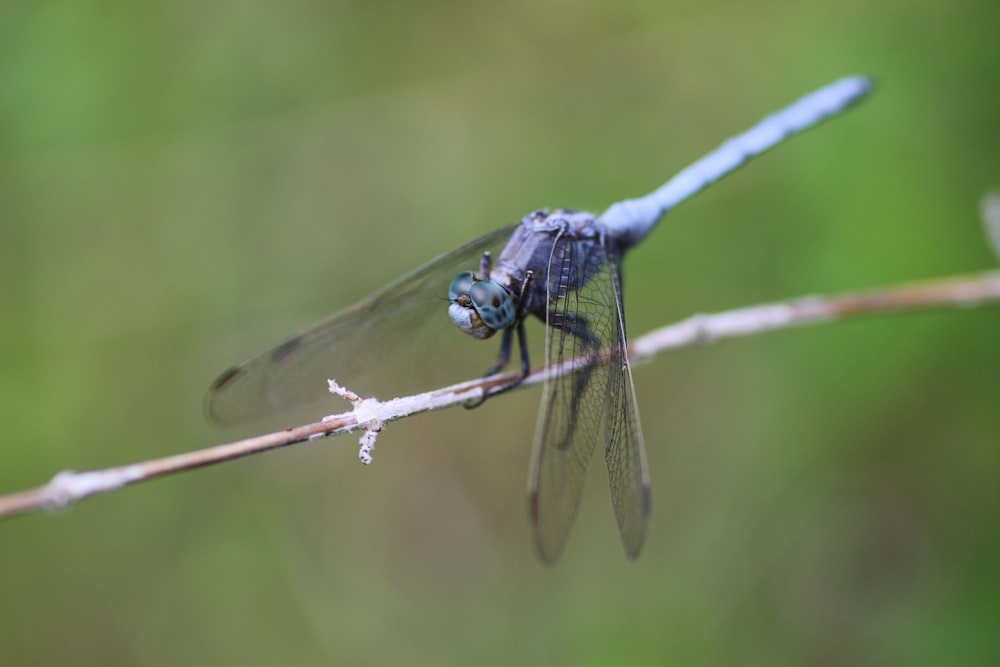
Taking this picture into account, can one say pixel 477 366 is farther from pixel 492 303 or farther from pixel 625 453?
pixel 625 453

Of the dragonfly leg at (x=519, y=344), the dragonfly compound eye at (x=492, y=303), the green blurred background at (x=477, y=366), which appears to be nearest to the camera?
the dragonfly leg at (x=519, y=344)

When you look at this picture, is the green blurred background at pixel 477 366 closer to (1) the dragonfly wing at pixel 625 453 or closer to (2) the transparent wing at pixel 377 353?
(2) the transparent wing at pixel 377 353

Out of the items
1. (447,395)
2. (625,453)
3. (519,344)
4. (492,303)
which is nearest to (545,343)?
(519,344)

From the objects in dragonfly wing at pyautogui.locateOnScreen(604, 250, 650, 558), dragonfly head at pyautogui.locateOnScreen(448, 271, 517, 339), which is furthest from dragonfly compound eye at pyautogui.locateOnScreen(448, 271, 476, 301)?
dragonfly wing at pyautogui.locateOnScreen(604, 250, 650, 558)

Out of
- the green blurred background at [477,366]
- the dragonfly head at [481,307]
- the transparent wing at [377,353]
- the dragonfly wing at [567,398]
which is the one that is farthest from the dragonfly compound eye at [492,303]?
the green blurred background at [477,366]

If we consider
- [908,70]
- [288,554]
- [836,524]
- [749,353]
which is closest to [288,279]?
[288,554]

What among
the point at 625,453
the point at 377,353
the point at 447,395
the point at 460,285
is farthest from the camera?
the point at 377,353

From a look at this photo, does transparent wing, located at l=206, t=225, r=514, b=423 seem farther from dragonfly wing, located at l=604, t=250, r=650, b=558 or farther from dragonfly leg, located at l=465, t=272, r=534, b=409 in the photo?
dragonfly wing, located at l=604, t=250, r=650, b=558
